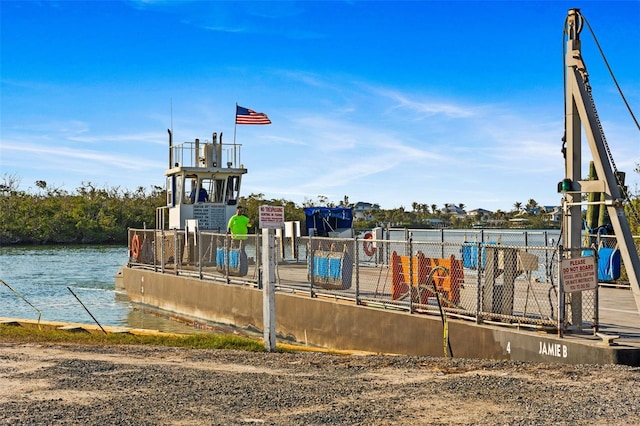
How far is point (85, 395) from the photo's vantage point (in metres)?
8.84

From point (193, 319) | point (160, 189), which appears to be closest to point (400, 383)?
point (193, 319)

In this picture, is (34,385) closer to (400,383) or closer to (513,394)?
(400,383)

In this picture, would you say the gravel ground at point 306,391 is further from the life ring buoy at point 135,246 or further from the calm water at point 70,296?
the life ring buoy at point 135,246

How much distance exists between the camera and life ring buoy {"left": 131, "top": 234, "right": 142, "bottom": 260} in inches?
1096

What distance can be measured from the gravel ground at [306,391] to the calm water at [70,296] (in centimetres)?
1031

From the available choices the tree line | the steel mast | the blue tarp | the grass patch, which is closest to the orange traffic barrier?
the steel mast

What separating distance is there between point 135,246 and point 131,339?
1434 centimetres

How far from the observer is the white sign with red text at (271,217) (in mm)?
13000

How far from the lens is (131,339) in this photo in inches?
561

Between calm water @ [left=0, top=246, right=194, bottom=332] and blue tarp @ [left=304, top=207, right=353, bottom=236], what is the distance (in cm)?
788

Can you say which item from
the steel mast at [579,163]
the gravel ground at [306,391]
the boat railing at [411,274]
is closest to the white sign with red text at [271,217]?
the boat railing at [411,274]

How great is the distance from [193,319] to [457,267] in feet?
37.4

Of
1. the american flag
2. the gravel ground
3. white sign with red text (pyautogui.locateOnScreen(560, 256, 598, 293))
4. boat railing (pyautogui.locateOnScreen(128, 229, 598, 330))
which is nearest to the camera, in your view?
the gravel ground

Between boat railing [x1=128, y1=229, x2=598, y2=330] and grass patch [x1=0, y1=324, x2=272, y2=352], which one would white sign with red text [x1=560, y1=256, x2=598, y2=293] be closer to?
boat railing [x1=128, y1=229, x2=598, y2=330]
